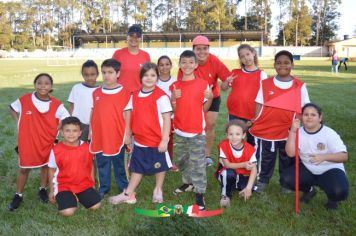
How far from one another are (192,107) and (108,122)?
97cm

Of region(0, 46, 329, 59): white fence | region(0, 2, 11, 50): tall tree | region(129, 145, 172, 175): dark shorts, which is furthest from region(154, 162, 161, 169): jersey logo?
region(0, 2, 11, 50): tall tree

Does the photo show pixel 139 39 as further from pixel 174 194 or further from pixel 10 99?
pixel 10 99

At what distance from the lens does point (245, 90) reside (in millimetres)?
4922

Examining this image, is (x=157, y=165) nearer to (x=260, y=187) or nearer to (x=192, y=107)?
(x=192, y=107)

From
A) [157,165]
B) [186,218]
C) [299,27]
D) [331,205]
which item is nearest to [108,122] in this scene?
[157,165]

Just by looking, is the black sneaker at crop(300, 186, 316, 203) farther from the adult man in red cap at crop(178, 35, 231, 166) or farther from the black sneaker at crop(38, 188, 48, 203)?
the black sneaker at crop(38, 188, 48, 203)

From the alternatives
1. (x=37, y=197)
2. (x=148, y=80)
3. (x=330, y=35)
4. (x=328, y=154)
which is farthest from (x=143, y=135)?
(x=330, y=35)

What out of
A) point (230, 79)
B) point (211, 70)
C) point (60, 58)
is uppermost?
point (60, 58)

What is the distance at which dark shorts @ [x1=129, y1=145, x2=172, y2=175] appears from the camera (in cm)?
454

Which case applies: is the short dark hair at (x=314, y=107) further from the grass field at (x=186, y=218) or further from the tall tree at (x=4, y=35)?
the tall tree at (x=4, y=35)

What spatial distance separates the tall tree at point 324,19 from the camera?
3312 inches

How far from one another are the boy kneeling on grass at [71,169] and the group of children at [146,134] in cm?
1

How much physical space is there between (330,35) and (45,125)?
291 ft

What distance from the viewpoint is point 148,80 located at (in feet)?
14.6
